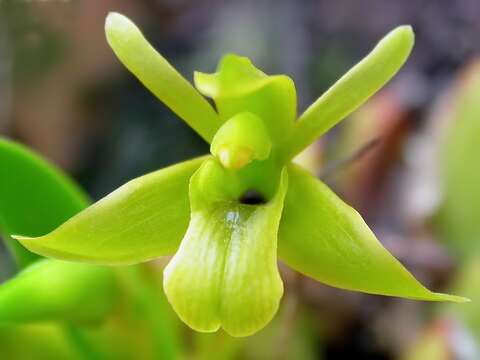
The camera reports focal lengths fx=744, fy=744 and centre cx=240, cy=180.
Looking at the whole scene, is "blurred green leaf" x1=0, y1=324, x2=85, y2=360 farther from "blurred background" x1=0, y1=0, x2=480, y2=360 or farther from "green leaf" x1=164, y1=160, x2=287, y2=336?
"green leaf" x1=164, y1=160, x2=287, y2=336

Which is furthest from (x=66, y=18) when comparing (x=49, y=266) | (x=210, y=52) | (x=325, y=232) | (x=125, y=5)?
(x=325, y=232)

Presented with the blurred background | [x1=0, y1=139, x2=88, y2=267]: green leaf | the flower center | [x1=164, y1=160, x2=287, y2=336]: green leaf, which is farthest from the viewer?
the blurred background

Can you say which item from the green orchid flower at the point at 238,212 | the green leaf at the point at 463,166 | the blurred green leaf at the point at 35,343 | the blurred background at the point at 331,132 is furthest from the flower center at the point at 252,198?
the green leaf at the point at 463,166

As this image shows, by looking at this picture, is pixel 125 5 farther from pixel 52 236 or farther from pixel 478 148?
pixel 52 236

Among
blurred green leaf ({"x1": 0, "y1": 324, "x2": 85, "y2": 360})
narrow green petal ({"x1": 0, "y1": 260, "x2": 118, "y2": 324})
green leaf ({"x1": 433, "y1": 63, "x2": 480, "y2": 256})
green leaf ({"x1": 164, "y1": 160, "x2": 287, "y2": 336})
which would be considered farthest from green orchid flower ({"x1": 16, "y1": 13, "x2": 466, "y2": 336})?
green leaf ({"x1": 433, "y1": 63, "x2": 480, "y2": 256})

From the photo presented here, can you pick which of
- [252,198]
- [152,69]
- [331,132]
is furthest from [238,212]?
[331,132]

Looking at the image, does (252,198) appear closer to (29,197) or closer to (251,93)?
(251,93)

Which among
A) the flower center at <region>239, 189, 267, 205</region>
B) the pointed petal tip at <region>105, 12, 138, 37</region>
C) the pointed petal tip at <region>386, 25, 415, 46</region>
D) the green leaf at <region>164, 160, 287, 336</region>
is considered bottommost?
the flower center at <region>239, 189, 267, 205</region>
